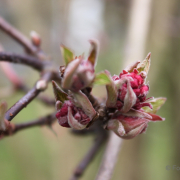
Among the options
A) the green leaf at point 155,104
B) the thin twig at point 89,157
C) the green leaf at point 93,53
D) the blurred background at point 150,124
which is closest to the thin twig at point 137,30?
the blurred background at point 150,124

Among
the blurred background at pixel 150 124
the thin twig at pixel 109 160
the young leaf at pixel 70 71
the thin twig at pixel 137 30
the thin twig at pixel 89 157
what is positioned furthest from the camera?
the blurred background at pixel 150 124

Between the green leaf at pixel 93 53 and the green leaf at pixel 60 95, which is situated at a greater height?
the green leaf at pixel 93 53

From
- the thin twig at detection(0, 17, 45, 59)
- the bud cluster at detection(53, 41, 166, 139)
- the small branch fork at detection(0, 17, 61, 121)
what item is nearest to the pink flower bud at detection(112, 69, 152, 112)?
the bud cluster at detection(53, 41, 166, 139)

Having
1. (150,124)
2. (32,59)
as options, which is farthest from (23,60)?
(150,124)

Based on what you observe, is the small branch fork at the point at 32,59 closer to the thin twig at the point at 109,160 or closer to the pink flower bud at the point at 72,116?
the pink flower bud at the point at 72,116

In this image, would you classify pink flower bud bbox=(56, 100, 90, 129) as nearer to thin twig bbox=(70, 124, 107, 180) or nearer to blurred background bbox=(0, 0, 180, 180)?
thin twig bbox=(70, 124, 107, 180)

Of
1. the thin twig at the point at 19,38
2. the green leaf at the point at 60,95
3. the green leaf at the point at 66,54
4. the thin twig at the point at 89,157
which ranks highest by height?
the thin twig at the point at 19,38

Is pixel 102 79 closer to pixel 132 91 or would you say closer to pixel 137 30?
pixel 132 91
